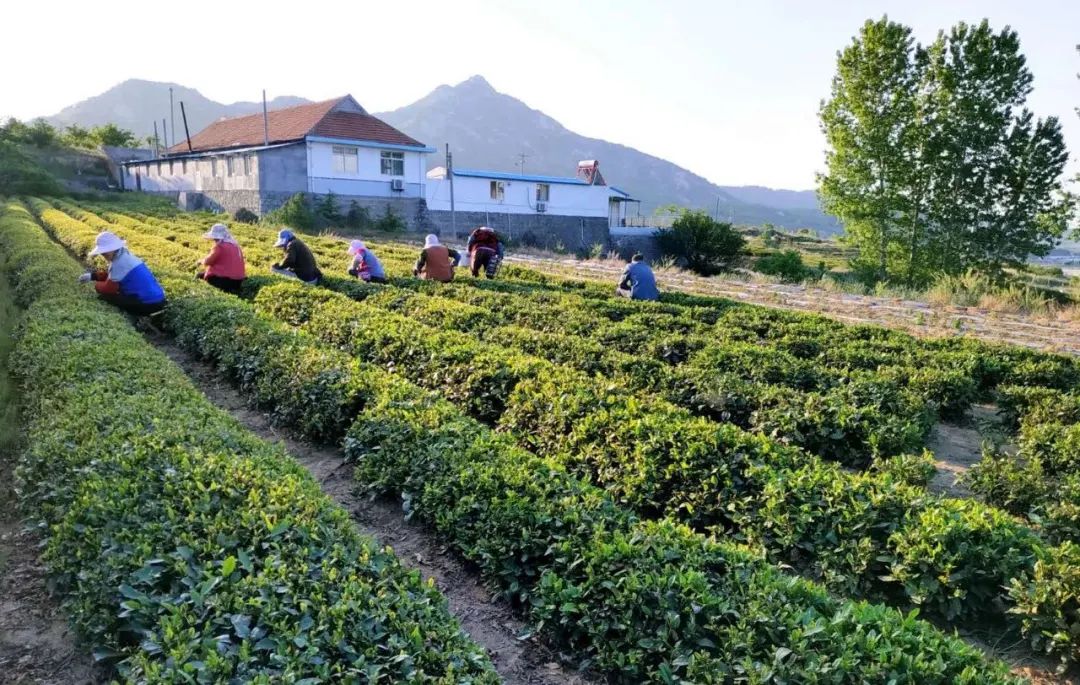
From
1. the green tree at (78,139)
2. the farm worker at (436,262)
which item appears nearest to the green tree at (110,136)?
the green tree at (78,139)

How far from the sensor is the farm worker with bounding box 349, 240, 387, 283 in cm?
1329

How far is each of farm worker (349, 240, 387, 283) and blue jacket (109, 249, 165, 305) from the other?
4252 millimetres

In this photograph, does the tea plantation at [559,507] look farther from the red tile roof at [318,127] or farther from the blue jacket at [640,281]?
the red tile roof at [318,127]

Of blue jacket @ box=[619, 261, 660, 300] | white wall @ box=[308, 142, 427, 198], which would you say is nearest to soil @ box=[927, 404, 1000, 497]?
blue jacket @ box=[619, 261, 660, 300]

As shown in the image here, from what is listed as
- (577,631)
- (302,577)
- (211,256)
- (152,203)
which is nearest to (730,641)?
(577,631)

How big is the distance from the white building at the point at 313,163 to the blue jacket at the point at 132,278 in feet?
85.0

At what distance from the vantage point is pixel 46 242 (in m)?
15.7

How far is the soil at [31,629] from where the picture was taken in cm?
321

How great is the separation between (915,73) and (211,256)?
1195 inches

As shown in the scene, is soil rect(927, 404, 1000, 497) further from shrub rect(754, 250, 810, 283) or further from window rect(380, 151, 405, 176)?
window rect(380, 151, 405, 176)

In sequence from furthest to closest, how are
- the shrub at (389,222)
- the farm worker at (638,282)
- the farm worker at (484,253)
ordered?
1. the shrub at (389,222)
2. the farm worker at (484,253)
3. the farm worker at (638,282)

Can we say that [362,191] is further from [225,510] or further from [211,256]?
[225,510]

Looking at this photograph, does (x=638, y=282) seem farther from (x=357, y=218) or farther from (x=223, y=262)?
(x=357, y=218)

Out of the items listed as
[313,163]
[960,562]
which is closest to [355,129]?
[313,163]
